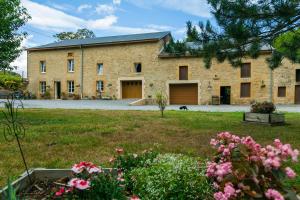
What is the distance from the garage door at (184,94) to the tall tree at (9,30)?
2260cm

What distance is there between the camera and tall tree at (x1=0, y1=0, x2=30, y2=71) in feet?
39.5

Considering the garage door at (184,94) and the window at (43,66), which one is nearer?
the garage door at (184,94)

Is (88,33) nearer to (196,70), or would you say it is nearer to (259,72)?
(196,70)

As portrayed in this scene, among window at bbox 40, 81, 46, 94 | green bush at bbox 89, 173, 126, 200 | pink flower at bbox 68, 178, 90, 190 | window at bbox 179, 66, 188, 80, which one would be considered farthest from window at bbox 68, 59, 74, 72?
pink flower at bbox 68, 178, 90, 190

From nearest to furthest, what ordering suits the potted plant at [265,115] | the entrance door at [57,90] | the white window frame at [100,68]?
the potted plant at [265,115] → the white window frame at [100,68] → the entrance door at [57,90]

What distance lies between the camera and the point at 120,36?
130 ft

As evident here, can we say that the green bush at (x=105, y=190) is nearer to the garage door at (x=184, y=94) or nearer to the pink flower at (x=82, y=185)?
the pink flower at (x=82, y=185)

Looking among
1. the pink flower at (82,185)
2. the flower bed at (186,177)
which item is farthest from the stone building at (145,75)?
the pink flower at (82,185)

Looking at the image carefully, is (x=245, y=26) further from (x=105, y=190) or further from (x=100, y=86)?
(x=100, y=86)

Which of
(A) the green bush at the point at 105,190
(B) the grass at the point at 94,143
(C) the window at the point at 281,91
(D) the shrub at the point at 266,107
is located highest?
(C) the window at the point at 281,91

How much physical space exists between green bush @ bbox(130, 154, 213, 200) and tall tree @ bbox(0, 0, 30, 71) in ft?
35.6

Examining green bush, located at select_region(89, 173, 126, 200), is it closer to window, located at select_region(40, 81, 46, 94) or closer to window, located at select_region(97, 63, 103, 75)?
window, located at select_region(97, 63, 103, 75)

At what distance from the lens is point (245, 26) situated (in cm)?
800

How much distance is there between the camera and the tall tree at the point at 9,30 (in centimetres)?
1205
